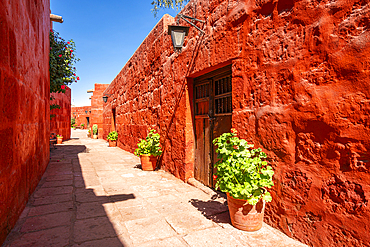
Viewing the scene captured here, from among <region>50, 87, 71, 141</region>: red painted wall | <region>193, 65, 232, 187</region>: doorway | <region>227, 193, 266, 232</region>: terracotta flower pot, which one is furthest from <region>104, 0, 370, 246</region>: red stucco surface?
<region>50, 87, 71, 141</region>: red painted wall

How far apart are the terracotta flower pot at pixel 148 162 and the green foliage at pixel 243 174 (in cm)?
279

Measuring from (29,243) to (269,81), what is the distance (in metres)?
2.63

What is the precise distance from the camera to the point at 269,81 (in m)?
2.24

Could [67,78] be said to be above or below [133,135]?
above

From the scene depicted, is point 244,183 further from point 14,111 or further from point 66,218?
point 14,111

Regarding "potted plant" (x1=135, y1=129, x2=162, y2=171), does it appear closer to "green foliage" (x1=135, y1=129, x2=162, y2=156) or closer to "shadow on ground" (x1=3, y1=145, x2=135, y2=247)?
"green foliage" (x1=135, y1=129, x2=162, y2=156)

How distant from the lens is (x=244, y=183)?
6.72ft

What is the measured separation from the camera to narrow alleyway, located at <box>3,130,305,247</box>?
197 cm

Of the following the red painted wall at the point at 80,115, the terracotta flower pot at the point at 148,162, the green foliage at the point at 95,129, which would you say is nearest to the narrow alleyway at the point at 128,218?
the terracotta flower pot at the point at 148,162

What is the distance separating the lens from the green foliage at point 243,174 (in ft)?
6.64

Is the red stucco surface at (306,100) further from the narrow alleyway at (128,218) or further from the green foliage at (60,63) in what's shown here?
the green foliage at (60,63)

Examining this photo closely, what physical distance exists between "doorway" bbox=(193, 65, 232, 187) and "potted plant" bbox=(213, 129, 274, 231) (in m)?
0.91

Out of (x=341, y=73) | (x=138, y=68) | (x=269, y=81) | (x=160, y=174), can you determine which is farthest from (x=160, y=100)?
(x=341, y=73)

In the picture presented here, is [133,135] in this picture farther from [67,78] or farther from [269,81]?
[269,81]
